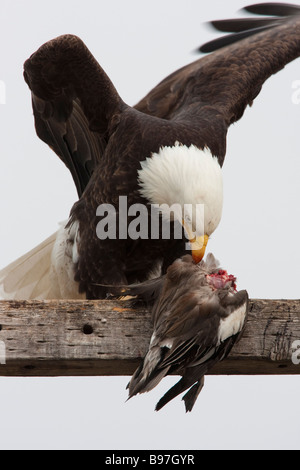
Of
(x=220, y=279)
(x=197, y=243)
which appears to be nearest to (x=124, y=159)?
(x=197, y=243)

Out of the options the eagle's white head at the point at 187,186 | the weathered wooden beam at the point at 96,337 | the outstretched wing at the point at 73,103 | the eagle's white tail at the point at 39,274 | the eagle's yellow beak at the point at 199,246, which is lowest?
the eagle's white tail at the point at 39,274

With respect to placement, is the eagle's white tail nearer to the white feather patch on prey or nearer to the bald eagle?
the bald eagle

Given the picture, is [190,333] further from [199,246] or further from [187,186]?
[187,186]

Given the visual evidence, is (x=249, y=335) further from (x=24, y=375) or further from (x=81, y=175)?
(x=81, y=175)

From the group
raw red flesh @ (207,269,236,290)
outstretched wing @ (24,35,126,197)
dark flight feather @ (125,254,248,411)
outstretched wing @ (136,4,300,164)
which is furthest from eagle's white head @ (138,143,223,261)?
dark flight feather @ (125,254,248,411)

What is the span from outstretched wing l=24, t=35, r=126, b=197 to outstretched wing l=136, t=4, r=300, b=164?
15.6 inches

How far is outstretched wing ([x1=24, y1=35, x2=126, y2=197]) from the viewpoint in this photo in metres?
4.38

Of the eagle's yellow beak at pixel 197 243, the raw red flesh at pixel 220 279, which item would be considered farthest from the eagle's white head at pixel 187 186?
the raw red flesh at pixel 220 279

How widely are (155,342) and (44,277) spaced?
7.21ft

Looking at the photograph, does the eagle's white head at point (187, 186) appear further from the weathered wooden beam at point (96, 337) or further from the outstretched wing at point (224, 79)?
the weathered wooden beam at point (96, 337)

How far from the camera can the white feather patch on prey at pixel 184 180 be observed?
4.00 meters

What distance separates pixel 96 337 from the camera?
2.85 metres

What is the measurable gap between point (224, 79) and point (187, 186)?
3.51 feet

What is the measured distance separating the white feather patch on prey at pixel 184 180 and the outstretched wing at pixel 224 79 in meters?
0.21
